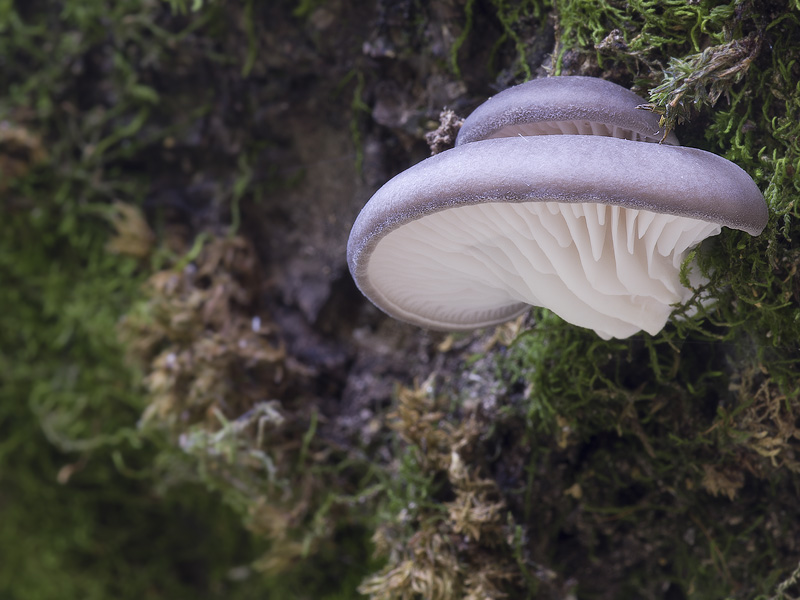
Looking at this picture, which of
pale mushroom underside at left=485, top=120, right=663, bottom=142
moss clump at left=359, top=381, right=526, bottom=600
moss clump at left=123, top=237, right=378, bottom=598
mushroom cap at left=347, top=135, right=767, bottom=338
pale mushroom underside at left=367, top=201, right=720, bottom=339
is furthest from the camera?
moss clump at left=123, top=237, right=378, bottom=598

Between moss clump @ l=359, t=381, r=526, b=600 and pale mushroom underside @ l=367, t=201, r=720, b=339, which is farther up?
pale mushroom underside @ l=367, t=201, r=720, b=339

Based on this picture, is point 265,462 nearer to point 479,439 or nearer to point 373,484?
point 373,484

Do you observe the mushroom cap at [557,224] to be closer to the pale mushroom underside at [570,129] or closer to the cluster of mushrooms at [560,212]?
the cluster of mushrooms at [560,212]

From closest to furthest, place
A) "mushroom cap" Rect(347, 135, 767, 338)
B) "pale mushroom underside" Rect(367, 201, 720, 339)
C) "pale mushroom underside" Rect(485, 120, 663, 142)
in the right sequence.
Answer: "mushroom cap" Rect(347, 135, 767, 338) < "pale mushroom underside" Rect(367, 201, 720, 339) < "pale mushroom underside" Rect(485, 120, 663, 142)

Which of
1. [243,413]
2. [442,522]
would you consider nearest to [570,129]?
[442,522]

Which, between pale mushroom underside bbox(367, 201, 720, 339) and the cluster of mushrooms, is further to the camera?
pale mushroom underside bbox(367, 201, 720, 339)

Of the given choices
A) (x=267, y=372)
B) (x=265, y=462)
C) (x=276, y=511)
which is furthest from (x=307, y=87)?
(x=276, y=511)

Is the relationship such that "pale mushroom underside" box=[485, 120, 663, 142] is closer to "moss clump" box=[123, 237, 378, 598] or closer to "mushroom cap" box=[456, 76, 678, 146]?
"mushroom cap" box=[456, 76, 678, 146]

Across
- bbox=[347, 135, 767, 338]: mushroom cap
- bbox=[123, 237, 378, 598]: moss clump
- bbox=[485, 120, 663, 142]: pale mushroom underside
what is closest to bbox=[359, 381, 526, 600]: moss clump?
bbox=[123, 237, 378, 598]: moss clump
